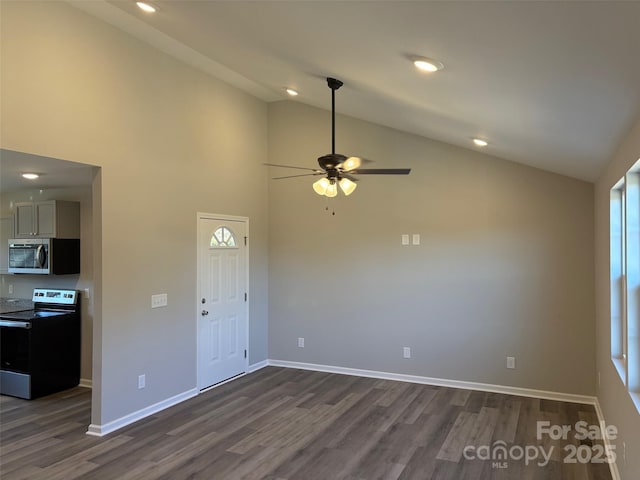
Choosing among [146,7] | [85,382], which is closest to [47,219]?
[85,382]

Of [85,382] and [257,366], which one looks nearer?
[85,382]

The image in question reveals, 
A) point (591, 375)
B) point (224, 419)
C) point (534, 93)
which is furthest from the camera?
point (591, 375)

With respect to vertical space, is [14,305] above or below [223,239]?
below

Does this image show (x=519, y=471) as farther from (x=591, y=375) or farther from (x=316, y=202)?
(x=316, y=202)

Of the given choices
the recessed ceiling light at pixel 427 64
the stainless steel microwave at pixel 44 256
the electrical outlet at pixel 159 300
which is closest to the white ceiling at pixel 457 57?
the recessed ceiling light at pixel 427 64

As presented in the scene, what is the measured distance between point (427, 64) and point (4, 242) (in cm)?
626

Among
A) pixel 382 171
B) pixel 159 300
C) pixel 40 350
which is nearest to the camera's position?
pixel 382 171

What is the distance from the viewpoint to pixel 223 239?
5.82 m

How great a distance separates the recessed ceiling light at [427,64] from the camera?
2535 mm

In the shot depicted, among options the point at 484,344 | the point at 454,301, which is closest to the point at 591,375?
the point at 484,344

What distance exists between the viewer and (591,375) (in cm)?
495

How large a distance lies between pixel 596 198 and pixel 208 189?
14.4ft

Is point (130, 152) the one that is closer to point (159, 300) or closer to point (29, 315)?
point (159, 300)

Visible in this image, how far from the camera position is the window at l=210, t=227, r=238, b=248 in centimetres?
566
